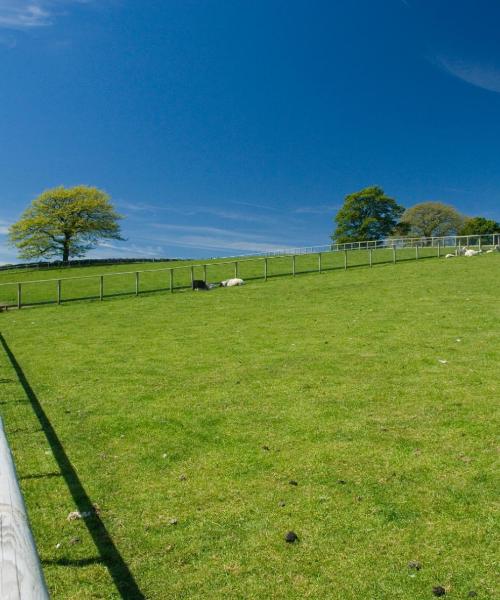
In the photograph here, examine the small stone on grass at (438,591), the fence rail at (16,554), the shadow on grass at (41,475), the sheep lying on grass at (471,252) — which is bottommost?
the small stone on grass at (438,591)

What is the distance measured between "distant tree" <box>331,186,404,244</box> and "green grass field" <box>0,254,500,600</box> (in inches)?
2741

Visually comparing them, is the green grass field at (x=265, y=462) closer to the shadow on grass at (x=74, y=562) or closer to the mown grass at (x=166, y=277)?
the shadow on grass at (x=74, y=562)

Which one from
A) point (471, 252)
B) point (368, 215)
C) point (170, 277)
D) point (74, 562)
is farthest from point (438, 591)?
point (368, 215)

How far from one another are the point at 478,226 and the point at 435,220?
6866 millimetres

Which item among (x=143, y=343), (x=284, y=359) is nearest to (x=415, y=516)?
(x=284, y=359)

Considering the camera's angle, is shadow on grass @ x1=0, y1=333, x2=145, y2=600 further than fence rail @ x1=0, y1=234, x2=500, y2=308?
No

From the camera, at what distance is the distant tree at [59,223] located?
226 feet

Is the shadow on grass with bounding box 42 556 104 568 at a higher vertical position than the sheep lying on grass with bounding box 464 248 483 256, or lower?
lower

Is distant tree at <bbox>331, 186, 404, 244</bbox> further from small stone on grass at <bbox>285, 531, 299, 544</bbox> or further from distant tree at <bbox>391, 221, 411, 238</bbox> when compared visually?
small stone on grass at <bbox>285, 531, 299, 544</bbox>

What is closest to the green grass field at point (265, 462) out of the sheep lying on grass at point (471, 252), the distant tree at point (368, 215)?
the sheep lying on grass at point (471, 252)

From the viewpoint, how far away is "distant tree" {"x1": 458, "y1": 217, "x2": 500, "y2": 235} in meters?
82.1

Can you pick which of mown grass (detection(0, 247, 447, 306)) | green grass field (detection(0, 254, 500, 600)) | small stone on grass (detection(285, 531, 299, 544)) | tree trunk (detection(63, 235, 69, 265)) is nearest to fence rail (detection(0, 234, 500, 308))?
mown grass (detection(0, 247, 447, 306))

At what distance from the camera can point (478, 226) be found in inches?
Answer: 3265

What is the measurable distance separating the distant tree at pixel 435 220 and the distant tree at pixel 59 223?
51.2 m
